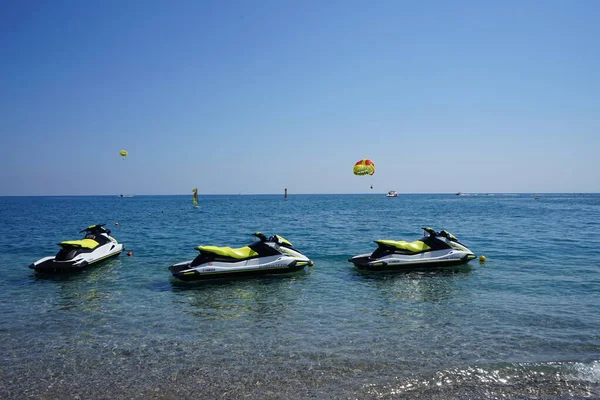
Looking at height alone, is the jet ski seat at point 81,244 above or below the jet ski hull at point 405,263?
above

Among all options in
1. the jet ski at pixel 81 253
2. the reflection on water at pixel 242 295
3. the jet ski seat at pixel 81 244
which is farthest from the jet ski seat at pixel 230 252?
the jet ski seat at pixel 81 244

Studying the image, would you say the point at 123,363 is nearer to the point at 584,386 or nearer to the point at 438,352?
the point at 438,352

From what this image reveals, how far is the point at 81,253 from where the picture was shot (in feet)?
50.8

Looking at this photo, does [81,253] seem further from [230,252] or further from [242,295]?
[242,295]

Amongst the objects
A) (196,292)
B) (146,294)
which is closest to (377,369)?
(196,292)

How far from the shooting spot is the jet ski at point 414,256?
15125mm

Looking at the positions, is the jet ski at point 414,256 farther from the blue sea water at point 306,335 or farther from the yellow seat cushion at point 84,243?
the yellow seat cushion at point 84,243

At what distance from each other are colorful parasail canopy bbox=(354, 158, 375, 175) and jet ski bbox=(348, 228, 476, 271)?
211ft

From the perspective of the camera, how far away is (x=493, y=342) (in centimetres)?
786

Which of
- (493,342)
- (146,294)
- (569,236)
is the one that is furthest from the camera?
(569,236)

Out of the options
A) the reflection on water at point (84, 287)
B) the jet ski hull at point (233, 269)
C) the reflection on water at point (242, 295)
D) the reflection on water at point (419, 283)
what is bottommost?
the reflection on water at point (84, 287)

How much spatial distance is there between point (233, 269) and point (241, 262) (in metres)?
0.37

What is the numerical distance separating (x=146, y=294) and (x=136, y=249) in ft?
35.9

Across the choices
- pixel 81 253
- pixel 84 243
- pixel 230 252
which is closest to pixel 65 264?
pixel 81 253
